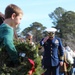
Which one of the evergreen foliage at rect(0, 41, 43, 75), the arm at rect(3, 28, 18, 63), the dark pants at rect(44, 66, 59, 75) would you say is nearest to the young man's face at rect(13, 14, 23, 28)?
the arm at rect(3, 28, 18, 63)

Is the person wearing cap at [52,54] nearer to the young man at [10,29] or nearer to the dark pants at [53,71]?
the dark pants at [53,71]

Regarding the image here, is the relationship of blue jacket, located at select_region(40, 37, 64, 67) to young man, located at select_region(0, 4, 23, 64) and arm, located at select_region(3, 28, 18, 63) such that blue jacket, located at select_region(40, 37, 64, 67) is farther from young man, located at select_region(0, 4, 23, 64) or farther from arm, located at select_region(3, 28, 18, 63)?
arm, located at select_region(3, 28, 18, 63)

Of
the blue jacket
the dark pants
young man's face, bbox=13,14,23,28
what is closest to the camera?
young man's face, bbox=13,14,23,28

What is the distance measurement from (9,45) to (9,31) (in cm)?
19

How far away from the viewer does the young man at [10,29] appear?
5906 mm

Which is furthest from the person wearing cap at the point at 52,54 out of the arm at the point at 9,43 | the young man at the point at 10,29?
the arm at the point at 9,43

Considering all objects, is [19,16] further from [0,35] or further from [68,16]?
[68,16]

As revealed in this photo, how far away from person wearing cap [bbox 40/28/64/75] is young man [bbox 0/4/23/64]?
6077 mm

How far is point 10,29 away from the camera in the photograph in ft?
19.5

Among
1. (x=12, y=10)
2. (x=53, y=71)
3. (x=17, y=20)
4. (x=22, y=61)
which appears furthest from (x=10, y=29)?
(x=53, y=71)

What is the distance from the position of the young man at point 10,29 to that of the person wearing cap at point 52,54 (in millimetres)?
6077

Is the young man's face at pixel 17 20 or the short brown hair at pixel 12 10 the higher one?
the short brown hair at pixel 12 10

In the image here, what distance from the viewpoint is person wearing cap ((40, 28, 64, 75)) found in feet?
40.0

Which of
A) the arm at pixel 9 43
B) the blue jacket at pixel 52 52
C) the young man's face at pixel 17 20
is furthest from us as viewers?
the blue jacket at pixel 52 52
